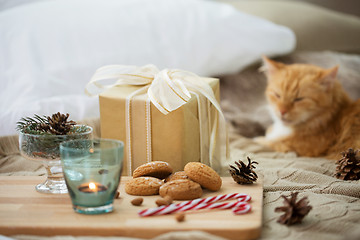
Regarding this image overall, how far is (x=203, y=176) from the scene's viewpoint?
0.96 m

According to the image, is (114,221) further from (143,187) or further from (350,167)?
(350,167)

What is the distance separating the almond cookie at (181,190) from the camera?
0.91 metres

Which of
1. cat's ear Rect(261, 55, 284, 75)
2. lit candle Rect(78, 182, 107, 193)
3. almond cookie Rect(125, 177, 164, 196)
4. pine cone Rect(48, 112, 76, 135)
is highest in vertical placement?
cat's ear Rect(261, 55, 284, 75)

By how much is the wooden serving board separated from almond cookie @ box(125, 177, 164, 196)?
0.09 ft

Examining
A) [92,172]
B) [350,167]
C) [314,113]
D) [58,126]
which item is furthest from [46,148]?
[314,113]

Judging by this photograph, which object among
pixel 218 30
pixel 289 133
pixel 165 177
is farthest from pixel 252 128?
pixel 165 177

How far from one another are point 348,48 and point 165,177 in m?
1.69

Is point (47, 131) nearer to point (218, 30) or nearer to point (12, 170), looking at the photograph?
point (12, 170)

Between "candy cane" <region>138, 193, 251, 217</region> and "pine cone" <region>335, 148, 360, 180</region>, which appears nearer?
"candy cane" <region>138, 193, 251, 217</region>

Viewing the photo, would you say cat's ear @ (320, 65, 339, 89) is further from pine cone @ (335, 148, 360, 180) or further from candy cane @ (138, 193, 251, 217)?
candy cane @ (138, 193, 251, 217)

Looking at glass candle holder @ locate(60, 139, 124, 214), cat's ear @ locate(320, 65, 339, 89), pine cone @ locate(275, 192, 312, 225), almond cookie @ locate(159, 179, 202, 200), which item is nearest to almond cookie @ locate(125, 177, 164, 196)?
almond cookie @ locate(159, 179, 202, 200)

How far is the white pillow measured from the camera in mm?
1487

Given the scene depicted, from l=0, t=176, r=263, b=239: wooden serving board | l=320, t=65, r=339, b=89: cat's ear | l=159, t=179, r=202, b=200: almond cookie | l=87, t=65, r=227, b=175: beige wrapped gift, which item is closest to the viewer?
l=0, t=176, r=263, b=239: wooden serving board

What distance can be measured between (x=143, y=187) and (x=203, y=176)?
0.14m
